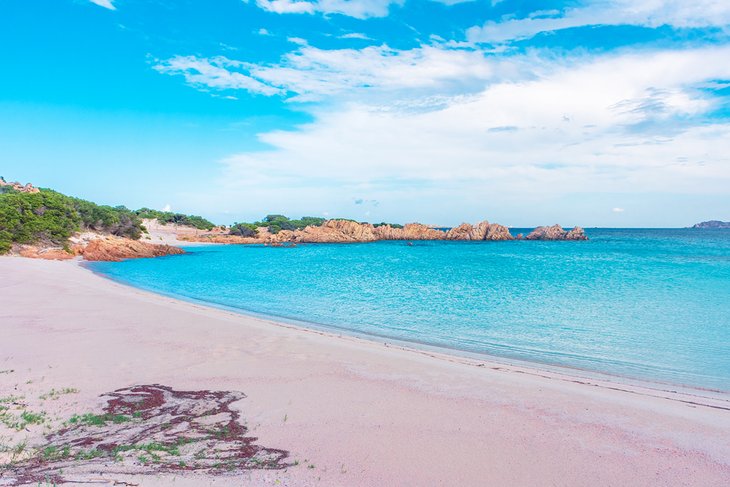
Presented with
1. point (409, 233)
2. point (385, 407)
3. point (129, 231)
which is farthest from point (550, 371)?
point (409, 233)

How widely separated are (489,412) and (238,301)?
19.8 metres

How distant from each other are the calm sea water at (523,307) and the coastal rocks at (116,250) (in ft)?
31.7

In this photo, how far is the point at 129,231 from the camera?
226 feet

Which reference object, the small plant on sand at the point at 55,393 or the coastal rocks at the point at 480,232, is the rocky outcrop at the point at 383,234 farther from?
the small plant on sand at the point at 55,393

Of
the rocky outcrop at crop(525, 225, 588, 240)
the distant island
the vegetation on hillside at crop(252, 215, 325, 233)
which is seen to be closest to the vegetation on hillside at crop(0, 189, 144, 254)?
the distant island

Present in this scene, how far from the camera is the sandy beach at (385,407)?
629 centimetres

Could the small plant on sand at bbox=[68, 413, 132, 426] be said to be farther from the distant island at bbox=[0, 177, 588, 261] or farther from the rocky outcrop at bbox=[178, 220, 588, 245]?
the rocky outcrop at bbox=[178, 220, 588, 245]

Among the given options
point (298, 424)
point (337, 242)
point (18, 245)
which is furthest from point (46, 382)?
point (337, 242)

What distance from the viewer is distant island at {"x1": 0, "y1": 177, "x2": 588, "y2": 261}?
→ 44.2 meters

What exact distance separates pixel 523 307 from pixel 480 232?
9835 cm

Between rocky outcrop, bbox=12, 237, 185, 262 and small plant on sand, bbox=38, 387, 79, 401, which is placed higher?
rocky outcrop, bbox=12, 237, 185, 262

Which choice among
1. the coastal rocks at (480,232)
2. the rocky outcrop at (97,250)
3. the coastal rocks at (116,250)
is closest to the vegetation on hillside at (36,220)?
the rocky outcrop at (97,250)

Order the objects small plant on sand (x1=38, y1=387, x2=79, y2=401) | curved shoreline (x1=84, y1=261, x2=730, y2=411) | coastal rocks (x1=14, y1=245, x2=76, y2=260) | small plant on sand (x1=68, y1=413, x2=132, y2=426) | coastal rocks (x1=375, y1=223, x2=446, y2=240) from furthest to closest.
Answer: coastal rocks (x1=375, y1=223, x2=446, y2=240)
coastal rocks (x1=14, y1=245, x2=76, y2=260)
curved shoreline (x1=84, y1=261, x2=730, y2=411)
small plant on sand (x1=38, y1=387, x2=79, y2=401)
small plant on sand (x1=68, y1=413, x2=132, y2=426)

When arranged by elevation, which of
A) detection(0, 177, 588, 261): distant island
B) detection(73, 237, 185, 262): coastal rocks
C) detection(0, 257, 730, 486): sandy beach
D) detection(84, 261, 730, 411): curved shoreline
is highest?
detection(0, 177, 588, 261): distant island
